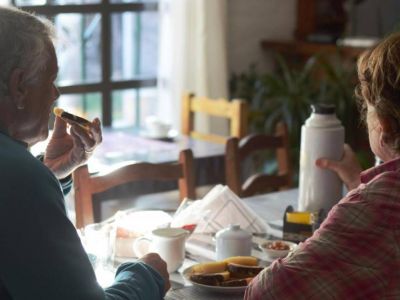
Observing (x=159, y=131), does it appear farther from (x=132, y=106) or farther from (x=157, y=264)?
(x=157, y=264)

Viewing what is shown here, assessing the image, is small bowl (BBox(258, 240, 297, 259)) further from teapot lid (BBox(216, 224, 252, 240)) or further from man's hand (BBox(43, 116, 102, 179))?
man's hand (BBox(43, 116, 102, 179))

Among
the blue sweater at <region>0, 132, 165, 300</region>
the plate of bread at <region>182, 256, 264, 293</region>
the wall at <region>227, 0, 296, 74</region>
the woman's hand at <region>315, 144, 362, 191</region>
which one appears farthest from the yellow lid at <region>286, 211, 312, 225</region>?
the wall at <region>227, 0, 296, 74</region>

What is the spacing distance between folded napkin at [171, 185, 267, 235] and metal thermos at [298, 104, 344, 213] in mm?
161

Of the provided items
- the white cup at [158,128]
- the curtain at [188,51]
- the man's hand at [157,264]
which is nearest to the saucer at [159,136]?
the white cup at [158,128]

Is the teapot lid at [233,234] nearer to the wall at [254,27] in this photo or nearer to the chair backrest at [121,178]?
the chair backrest at [121,178]

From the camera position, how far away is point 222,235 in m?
1.75

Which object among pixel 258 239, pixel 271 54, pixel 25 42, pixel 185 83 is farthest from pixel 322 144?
pixel 271 54

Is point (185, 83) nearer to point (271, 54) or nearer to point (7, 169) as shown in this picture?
point (271, 54)

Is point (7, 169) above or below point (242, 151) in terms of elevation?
above

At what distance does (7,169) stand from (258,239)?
0.91m

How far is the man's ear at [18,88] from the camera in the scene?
1228 mm

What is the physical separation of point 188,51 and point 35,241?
295 centimetres

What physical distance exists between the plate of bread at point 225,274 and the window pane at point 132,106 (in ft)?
7.97

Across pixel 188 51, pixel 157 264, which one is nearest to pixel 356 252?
pixel 157 264
